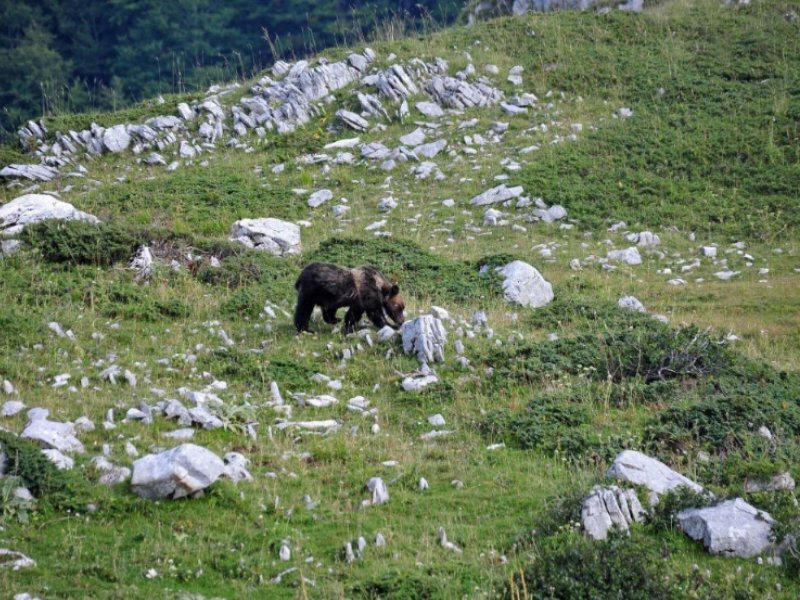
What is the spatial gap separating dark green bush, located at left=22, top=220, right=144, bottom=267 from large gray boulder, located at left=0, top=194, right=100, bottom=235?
3.10 ft

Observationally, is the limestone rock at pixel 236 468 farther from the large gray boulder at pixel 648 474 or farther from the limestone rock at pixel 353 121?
the limestone rock at pixel 353 121

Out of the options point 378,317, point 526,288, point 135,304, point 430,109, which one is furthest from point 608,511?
point 430,109

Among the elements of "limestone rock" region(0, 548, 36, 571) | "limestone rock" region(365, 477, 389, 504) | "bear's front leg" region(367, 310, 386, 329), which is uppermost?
"limestone rock" region(0, 548, 36, 571)

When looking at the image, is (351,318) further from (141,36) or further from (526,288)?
(141,36)

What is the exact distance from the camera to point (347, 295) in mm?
15078

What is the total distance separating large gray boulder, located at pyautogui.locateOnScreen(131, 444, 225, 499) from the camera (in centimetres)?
902

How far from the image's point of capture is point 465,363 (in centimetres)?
1366

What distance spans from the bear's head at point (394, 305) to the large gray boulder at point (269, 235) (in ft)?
16.8

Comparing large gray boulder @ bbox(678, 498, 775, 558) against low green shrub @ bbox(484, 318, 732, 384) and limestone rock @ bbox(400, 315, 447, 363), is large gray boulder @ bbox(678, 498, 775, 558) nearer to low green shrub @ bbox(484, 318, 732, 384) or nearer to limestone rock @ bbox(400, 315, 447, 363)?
low green shrub @ bbox(484, 318, 732, 384)

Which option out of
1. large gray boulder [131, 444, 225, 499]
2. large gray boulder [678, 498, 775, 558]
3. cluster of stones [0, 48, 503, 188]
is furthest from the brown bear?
cluster of stones [0, 48, 503, 188]

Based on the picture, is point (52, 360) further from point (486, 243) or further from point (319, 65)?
point (319, 65)

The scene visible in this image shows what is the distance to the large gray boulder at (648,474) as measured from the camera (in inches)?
374

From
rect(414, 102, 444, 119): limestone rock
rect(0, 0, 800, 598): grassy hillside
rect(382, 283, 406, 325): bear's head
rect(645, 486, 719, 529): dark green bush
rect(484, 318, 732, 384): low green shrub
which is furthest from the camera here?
rect(414, 102, 444, 119): limestone rock

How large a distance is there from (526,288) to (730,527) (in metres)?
8.89
